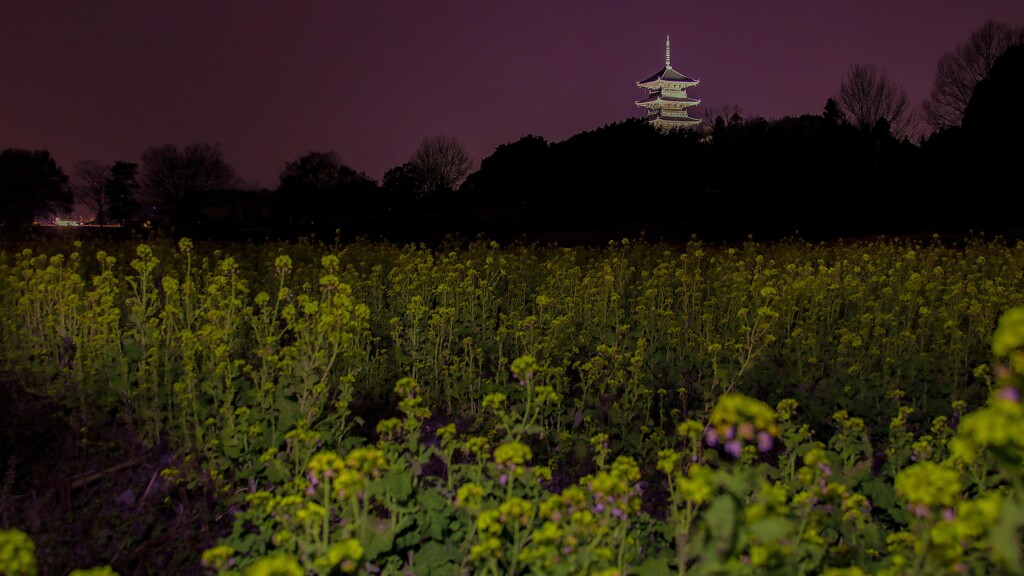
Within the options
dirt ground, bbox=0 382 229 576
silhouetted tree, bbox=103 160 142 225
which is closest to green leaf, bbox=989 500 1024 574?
dirt ground, bbox=0 382 229 576

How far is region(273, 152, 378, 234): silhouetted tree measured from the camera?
42.6 m

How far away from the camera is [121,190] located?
206 feet

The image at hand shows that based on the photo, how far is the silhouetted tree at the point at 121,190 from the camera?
6185cm

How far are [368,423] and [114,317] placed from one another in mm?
2064

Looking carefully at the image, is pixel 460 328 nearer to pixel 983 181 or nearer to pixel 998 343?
pixel 998 343

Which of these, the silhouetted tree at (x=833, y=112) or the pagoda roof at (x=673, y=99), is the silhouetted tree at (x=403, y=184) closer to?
the silhouetted tree at (x=833, y=112)

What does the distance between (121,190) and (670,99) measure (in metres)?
59.5

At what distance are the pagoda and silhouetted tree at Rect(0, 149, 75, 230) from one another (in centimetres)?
5971

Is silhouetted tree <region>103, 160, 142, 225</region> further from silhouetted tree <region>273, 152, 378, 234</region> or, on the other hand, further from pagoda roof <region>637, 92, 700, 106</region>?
pagoda roof <region>637, 92, 700, 106</region>

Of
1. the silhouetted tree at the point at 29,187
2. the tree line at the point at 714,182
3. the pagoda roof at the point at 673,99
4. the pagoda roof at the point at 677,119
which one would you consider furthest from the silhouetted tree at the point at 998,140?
the pagoda roof at the point at 673,99

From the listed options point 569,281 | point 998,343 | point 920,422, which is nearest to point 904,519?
point 998,343

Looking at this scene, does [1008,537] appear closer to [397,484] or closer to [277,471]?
[397,484]

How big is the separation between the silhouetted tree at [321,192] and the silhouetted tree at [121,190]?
23.8 m

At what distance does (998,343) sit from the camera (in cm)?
157
